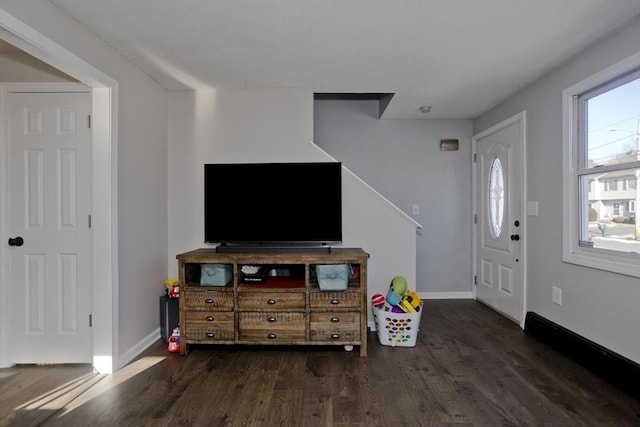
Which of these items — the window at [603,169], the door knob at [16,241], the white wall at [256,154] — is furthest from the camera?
the white wall at [256,154]

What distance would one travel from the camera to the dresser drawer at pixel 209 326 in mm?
2660

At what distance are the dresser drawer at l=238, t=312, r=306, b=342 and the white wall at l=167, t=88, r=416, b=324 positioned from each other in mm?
876

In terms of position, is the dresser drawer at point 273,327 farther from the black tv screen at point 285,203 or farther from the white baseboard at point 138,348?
the white baseboard at point 138,348

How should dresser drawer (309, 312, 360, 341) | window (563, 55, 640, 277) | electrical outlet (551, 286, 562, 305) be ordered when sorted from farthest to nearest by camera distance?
electrical outlet (551, 286, 562, 305)
dresser drawer (309, 312, 360, 341)
window (563, 55, 640, 277)

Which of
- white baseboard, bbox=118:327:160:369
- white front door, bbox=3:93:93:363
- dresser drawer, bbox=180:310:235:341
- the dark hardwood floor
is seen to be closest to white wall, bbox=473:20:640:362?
the dark hardwood floor

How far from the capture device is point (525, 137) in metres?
3.20

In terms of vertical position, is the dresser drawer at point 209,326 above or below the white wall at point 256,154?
below

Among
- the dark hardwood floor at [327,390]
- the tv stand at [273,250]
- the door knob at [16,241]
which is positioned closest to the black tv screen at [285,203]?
the tv stand at [273,250]

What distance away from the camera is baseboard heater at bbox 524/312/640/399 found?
207 cm

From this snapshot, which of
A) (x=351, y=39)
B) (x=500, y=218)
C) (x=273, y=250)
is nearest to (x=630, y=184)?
(x=500, y=218)

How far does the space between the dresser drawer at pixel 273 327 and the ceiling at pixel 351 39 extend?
6.55 feet

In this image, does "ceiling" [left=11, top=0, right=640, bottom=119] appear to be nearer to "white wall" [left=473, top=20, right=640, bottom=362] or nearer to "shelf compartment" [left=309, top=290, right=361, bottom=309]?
"white wall" [left=473, top=20, right=640, bottom=362]

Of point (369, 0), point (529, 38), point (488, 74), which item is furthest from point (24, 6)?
point (488, 74)

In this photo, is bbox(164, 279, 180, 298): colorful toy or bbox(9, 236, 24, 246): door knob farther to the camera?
bbox(164, 279, 180, 298): colorful toy
